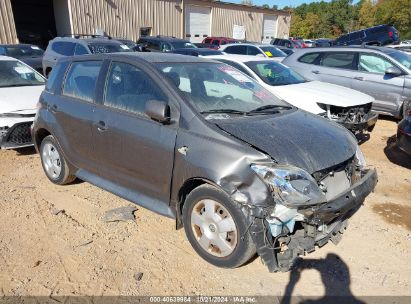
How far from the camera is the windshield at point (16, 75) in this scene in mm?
6488

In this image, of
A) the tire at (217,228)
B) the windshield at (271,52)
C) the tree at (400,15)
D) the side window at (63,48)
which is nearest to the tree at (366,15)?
the tree at (400,15)

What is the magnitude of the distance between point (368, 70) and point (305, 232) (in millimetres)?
6484

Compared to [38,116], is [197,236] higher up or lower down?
lower down

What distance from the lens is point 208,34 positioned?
27.2 meters

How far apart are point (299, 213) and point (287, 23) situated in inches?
1431

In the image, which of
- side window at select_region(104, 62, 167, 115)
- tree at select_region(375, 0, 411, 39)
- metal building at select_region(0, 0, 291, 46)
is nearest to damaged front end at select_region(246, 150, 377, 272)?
side window at select_region(104, 62, 167, 115)

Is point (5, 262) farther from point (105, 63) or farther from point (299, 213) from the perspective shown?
point (299, 213)

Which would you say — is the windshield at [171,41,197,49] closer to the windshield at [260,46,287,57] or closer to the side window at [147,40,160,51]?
the side window at [147,40,160,51]

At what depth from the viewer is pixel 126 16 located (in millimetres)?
22062

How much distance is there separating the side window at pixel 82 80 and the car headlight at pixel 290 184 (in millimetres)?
2179

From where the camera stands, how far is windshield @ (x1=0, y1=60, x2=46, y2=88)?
21.3 ft

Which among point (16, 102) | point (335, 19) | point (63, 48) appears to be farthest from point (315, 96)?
point (335, 19)

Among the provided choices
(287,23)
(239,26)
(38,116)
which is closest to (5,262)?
(38,116)

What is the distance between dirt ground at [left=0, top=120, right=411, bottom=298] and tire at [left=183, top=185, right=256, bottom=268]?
15 cm
